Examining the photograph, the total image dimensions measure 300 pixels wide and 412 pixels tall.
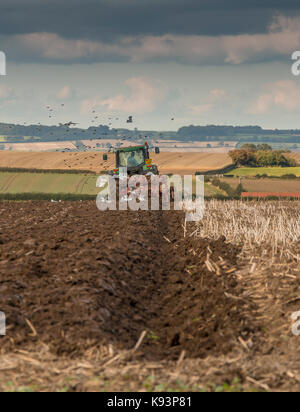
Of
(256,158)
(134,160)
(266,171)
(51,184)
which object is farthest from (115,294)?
(256,158)

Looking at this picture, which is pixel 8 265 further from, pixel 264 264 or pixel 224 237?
pixel 224 237

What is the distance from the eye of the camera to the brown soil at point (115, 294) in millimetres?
8219

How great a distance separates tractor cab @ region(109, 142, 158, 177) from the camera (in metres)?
30.4

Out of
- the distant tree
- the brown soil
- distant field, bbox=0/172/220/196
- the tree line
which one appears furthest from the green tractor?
the distant tree

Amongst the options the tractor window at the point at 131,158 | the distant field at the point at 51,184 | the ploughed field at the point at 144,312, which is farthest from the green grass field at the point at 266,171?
the ploughed field at the point at 144,312

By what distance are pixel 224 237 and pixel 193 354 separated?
8681 mm

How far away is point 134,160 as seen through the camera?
101ft

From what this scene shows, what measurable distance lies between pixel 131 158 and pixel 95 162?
2105 inches

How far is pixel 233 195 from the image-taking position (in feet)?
173

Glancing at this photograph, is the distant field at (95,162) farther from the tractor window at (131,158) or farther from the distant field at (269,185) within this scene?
the tractor window at (131,158)

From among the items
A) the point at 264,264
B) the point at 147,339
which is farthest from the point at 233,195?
the point at 147,339

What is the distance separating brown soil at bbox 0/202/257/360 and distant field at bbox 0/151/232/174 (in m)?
59.9

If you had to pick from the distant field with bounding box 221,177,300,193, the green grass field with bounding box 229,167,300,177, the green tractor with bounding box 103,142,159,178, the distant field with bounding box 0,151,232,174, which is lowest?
the distant field with bounding box 221,177,300,193

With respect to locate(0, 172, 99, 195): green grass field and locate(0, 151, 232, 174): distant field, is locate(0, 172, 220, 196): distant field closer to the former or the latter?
locate(0, 172, 99, 195): green grass field
